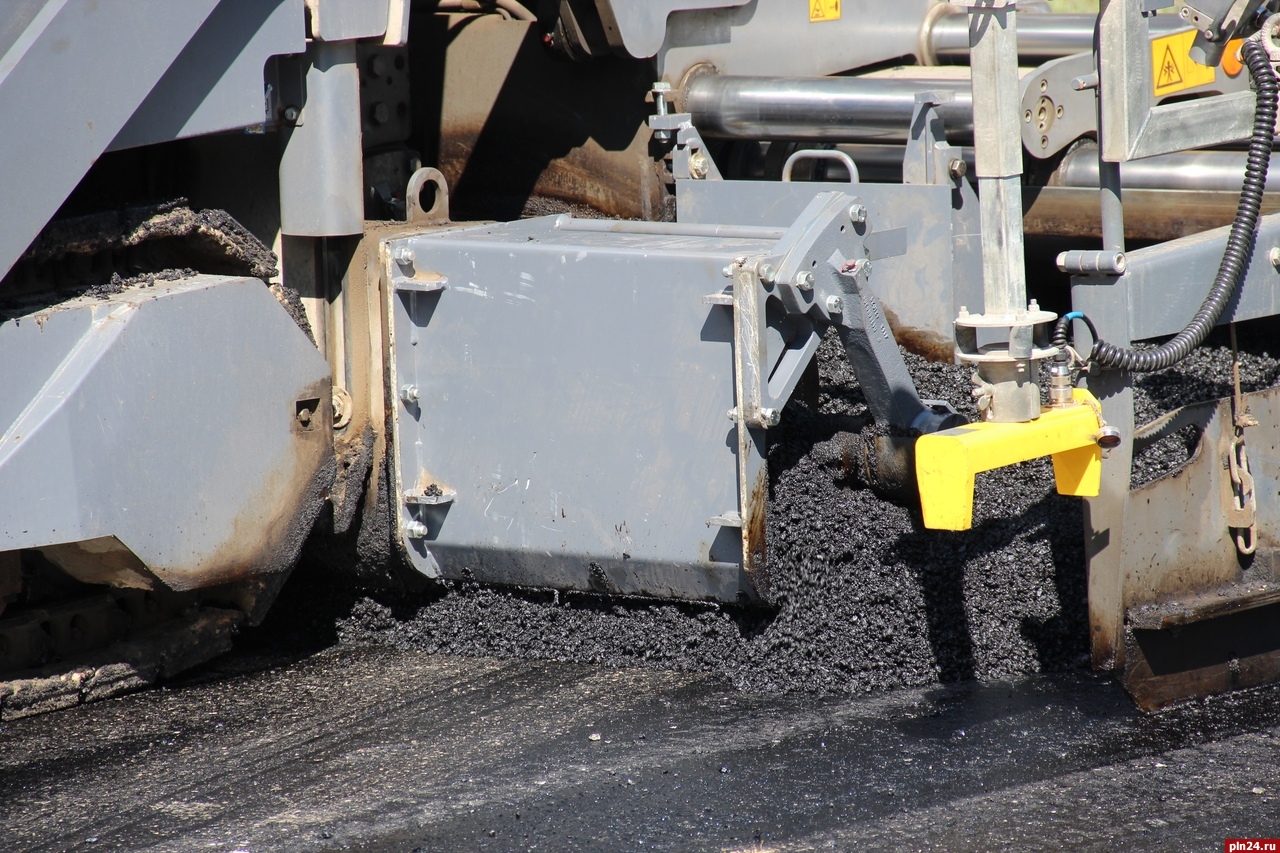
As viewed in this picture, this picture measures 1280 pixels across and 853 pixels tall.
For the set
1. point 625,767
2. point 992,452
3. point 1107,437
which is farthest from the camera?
point 625,767

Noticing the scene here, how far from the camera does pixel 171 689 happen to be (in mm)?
3240

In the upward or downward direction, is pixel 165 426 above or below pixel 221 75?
below

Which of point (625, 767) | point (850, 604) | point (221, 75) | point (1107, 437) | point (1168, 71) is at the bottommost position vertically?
point (625, 767)

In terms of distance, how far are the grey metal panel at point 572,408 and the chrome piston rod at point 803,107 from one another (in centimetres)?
91

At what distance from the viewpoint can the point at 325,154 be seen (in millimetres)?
3246

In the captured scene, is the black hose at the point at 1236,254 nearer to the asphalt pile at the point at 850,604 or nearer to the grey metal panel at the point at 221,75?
the asphalt pile at the point at 850,604

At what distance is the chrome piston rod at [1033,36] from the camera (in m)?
4.88

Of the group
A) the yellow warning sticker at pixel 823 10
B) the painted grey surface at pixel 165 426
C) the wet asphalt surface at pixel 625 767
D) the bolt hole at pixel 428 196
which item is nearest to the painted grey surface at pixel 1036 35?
the yellow warning sticker at pixel 823 10

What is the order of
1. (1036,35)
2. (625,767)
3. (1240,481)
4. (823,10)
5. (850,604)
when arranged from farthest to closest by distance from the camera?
(1036,35)
(823,10)
(850,604)
(1240,481)
(625,767)

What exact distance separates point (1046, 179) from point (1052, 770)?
195 centimetres

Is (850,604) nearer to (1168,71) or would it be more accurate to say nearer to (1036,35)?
(1168,71)

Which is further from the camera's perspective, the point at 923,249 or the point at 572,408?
the point at 923,249

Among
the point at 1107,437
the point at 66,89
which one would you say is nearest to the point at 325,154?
the point at 66,89

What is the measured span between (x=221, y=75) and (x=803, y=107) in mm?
1741
